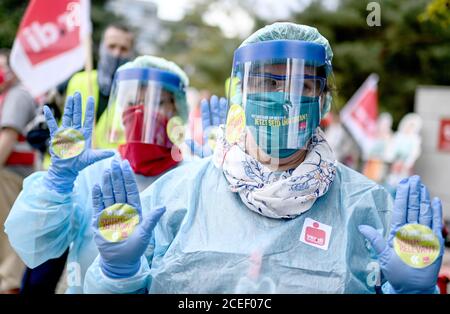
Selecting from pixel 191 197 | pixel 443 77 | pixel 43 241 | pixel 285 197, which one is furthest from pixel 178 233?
pixel 443 77

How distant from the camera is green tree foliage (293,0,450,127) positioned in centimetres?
1182

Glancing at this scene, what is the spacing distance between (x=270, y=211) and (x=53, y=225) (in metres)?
0.88

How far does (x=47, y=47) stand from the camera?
446 centimetres

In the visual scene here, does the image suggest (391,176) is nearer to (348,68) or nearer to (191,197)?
(348,68)

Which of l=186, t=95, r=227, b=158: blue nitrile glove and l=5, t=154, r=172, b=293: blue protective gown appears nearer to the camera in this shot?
l=5, t=154, r=172, b=293: blue protective gown

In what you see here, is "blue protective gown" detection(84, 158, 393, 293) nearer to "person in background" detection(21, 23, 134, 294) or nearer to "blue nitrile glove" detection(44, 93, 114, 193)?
"blue nitrile glove" detection(44, 93, 114, 193)

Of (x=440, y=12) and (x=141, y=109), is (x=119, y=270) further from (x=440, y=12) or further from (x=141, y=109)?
(x=440, y=12)

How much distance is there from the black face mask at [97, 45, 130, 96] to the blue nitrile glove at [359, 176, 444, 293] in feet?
7.39

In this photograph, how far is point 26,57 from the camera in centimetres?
449

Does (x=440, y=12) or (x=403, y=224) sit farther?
(x=440, y=12)

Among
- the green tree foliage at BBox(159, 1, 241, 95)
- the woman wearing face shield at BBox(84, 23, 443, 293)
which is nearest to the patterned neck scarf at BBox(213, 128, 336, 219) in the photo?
the woman wearing face shield at BBox(84, 23, 443, 293)

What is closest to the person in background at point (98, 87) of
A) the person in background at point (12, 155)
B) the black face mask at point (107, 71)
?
the black face mask at point (107, 71)

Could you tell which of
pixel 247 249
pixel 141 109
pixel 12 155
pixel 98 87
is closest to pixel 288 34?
pixel 247 249

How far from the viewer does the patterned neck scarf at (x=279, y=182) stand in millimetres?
1960
